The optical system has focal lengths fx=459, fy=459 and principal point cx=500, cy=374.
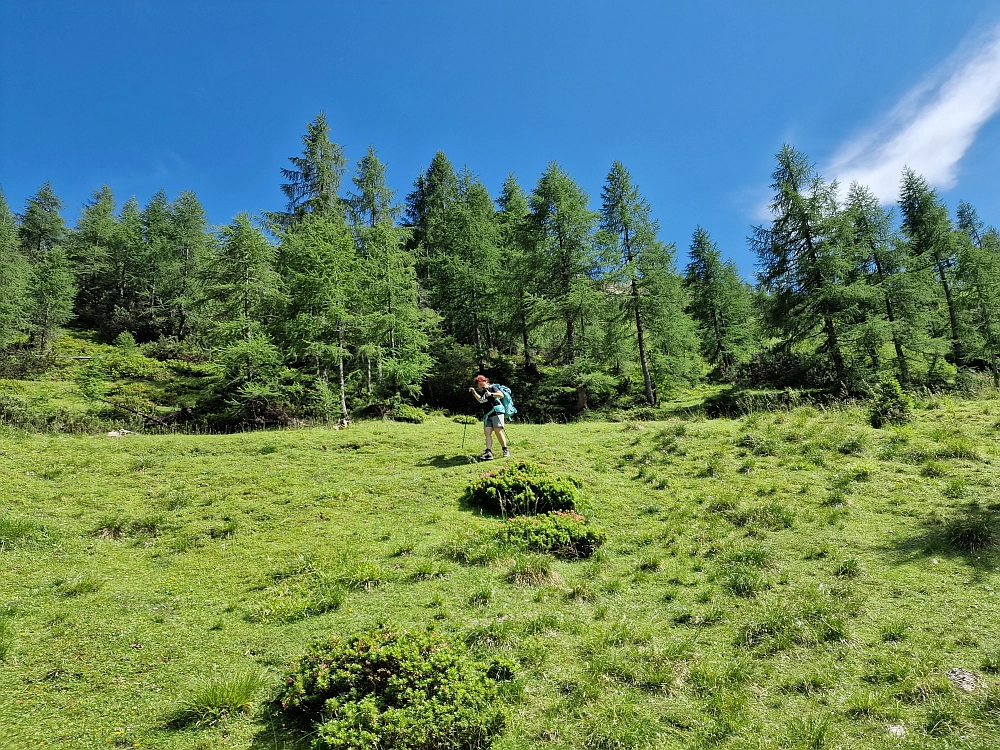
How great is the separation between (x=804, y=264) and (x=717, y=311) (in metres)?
19.3

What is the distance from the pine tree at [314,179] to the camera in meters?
33.4

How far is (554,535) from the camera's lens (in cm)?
830

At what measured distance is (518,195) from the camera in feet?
133

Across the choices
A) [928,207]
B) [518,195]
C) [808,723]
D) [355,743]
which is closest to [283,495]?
[355,743]

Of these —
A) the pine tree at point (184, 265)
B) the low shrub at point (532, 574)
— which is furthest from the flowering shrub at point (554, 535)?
the pine tree at point (184, 265)

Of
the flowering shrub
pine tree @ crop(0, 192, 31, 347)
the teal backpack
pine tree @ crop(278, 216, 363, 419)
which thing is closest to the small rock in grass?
the flowering shrub

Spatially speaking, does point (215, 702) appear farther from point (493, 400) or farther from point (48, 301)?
point (48, 301)

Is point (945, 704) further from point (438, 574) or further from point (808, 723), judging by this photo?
point (438, 574)

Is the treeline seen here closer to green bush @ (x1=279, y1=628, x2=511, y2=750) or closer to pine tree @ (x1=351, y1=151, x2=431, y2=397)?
pine tree @ (x1=351, y1=151, x2=431, y2=397)

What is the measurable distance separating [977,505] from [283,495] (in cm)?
1360

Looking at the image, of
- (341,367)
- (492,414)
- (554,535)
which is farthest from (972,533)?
(341,367)

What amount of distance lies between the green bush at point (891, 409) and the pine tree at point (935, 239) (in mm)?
24499

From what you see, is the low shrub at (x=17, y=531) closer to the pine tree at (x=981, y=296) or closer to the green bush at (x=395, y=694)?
the green bush at (x=395, y=694)

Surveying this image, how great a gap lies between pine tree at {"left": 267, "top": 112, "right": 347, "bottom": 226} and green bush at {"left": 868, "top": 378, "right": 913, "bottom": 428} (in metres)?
32.8
